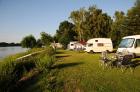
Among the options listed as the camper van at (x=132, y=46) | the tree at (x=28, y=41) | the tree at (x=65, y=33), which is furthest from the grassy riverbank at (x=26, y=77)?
the tree at (x=28, y=41)

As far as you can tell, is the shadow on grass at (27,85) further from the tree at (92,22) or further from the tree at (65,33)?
the tree at (65,33)

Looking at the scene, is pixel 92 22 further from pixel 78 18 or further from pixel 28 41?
pixel 28 41

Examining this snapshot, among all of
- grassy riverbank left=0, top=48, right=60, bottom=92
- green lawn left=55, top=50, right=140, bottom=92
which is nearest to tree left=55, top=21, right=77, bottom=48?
grassy riverbank left=0, top=48, right=60, bottom=92

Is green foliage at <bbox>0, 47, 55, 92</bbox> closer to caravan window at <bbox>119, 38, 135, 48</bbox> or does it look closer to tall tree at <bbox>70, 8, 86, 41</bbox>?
caravan window at <bbox>119, 38, 135, 48</bbox>

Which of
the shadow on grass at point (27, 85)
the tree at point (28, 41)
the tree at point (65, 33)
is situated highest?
the tree at point (65, 33)

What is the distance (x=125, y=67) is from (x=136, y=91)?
5406 mm

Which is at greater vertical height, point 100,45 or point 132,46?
point 100,45

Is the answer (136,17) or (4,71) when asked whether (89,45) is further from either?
(4,71)

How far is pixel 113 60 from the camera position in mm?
16016

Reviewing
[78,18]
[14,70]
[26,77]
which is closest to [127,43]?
[26,77]

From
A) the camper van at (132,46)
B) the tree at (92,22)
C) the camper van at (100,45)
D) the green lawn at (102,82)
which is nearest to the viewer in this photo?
the green lawn at (102,82)

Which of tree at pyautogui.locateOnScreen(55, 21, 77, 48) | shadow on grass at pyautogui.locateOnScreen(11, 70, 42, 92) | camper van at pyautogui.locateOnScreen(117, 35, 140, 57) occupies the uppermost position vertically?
tree at pyautogui.locateOnScreen(55, 21, 77, 48)

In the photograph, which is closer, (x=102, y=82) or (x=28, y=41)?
(x=102, y=82)

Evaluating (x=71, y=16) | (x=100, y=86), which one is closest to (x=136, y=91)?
→ (x=100, y=86)
